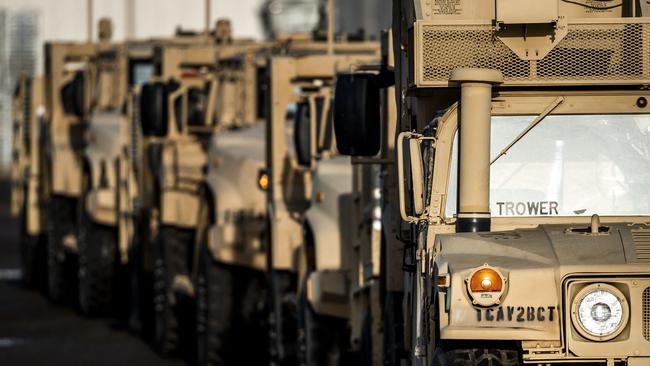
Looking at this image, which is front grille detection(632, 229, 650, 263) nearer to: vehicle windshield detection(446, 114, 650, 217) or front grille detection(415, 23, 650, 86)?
vehicle windshield detection(446, 114, 650, 217)

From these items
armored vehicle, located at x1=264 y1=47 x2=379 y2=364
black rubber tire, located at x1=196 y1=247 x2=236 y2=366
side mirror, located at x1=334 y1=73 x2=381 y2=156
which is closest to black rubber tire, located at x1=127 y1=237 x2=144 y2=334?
black rubber tire, located at x1=196 y1=247 x2=236 y2=366

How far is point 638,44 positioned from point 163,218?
1145 centimetres

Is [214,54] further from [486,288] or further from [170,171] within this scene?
[486,288]

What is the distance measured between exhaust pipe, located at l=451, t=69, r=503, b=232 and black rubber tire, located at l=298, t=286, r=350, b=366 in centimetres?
561

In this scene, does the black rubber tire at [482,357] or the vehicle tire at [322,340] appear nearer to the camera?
the black rubber tire at [482,357]

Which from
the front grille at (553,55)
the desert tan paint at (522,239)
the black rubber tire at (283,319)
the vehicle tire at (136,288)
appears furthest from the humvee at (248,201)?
the front grille at (553,55)

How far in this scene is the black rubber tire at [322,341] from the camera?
16.8 meters

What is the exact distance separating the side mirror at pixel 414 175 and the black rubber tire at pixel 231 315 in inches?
336

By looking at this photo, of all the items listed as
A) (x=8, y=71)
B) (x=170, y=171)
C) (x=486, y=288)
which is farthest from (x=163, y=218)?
(x=8, y=71)

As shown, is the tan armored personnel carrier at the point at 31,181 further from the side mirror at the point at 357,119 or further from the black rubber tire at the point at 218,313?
the side mirror at the point at 357,119

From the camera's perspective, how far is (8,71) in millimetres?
70375

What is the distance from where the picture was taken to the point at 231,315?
20188 millimetres

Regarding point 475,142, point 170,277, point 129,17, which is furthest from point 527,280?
point 129,17

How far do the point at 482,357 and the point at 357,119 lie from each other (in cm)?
227
